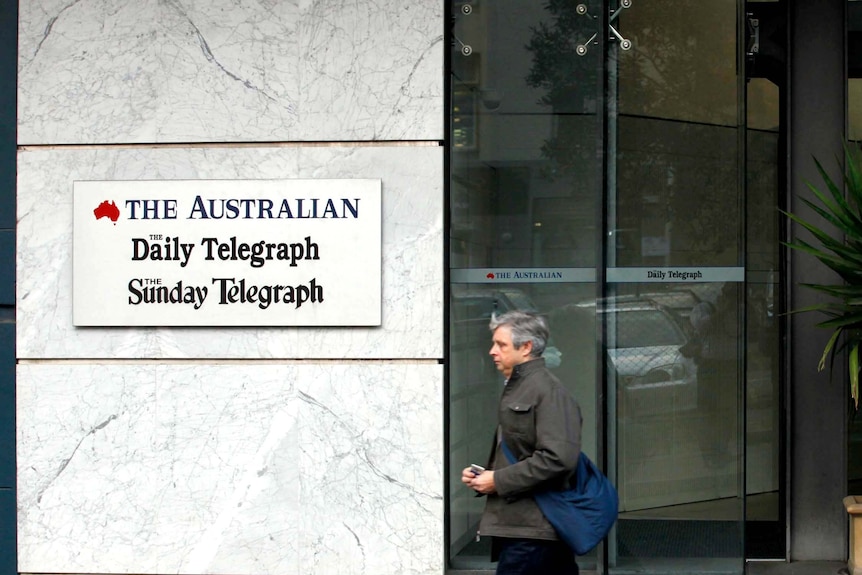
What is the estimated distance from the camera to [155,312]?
255 inches

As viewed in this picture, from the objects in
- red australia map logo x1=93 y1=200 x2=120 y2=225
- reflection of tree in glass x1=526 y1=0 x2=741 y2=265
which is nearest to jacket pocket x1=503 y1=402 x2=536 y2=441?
reflection of tree in glass x1=526 y1=0 x2=741 y2=265

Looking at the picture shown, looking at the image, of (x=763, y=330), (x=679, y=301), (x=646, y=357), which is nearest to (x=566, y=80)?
(x=679, y=301)

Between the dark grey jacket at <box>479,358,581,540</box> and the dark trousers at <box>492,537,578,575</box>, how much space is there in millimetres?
40

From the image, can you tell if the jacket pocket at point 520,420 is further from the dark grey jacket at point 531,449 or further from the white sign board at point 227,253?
the white sign board at point 227,253

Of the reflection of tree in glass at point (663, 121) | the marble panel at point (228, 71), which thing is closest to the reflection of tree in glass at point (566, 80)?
the reflection of tree in glass at point (663, 121)

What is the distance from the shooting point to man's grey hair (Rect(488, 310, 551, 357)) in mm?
4504

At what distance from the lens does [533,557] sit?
14.4 feet

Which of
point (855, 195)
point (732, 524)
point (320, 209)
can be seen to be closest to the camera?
point (855, 195)

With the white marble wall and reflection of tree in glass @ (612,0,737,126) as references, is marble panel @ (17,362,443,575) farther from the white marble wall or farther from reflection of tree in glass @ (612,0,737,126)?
reflection of tree in glass @ (612,0,737,126)

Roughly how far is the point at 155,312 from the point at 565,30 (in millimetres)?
2944

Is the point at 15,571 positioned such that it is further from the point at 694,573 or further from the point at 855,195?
the point at 855,195

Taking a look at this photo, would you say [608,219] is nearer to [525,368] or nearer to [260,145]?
[260,145]

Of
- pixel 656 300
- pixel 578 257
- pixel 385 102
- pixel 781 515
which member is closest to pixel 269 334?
pixel 385 102

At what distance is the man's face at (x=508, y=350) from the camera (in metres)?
4.52
